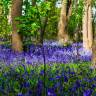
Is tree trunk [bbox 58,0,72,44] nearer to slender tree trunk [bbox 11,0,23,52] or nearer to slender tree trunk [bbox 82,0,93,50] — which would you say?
slender tree trunk [bbox 82,0,93,50]

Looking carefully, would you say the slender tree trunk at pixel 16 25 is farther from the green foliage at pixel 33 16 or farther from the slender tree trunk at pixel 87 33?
the slender tree trunk at pixel 87 33

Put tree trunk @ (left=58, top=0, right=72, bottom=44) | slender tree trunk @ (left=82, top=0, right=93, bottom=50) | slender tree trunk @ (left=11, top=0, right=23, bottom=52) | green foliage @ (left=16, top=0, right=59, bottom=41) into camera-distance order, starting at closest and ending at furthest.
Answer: green foliage @ (left=16, top=0, right=59, bottom=41) → slender tree trunk @ (left=11, top=0, right=23, bottom=52) → slender tree trunk @ (left=82, top=0, right=93, bottom=50) → tree trunk @ (left=58, top=0, right=72, bottom=44)

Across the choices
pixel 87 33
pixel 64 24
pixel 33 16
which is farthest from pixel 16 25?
pixel 64 24

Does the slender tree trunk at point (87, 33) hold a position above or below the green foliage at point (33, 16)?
below

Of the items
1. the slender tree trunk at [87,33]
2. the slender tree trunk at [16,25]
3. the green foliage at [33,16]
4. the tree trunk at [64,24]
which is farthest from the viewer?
the tree trunk at [64,24]

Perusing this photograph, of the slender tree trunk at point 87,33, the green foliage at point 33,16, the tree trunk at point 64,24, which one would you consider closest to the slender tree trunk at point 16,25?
the green foliage at point 33,16

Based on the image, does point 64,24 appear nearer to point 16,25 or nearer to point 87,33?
point 87,33

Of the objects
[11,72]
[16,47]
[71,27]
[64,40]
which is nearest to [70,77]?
[11,72]

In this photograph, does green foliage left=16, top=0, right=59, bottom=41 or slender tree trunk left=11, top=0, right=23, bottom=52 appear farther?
slender tree trunk left=11, top=0, right=23, bottom=52

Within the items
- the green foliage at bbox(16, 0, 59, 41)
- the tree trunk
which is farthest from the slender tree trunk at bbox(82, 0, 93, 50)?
the green foliage at bbox(16, 0, 59, 41)

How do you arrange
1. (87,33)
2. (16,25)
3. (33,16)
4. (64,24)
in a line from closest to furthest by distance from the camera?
1. (33,16)
2. (16,25)
3. (87,33)
4. (64,24)

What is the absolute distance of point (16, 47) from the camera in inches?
609

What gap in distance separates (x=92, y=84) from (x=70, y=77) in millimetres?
1009

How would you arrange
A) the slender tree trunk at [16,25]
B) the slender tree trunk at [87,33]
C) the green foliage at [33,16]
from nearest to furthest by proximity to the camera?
the green foliage at [33,16], the slender tree trunk at [16,25], the slender tree trunk at [87,33]
